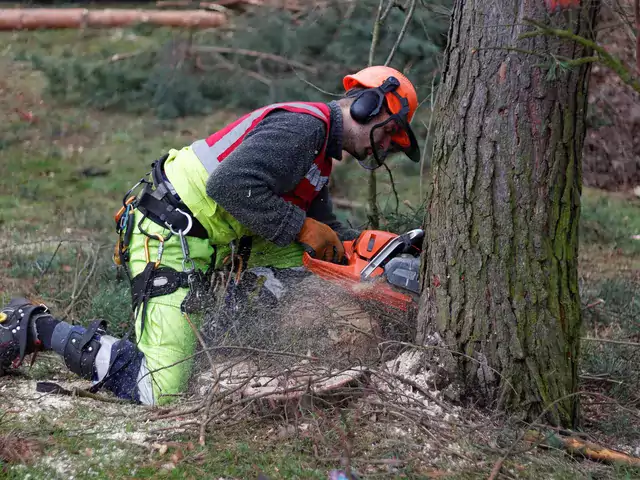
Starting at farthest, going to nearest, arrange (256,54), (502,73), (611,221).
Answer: (256,54) → (611,221) → (502,73)

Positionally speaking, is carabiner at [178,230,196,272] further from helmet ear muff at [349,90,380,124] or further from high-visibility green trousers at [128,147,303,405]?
helmet ear muff at [349,90,380,124]

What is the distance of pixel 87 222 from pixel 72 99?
4174 mm

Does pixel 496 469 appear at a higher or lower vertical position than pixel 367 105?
lower

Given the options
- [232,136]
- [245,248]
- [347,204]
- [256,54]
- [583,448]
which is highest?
[256,54]

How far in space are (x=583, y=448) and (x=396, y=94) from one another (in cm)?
182

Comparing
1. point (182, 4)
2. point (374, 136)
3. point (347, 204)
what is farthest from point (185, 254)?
point (182, 4)

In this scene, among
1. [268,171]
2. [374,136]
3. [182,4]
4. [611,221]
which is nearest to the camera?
[268,171]

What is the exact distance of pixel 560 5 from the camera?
2.61 metres

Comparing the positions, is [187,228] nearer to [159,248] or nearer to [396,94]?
[159,248]

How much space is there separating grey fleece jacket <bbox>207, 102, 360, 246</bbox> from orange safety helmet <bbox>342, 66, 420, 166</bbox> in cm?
34

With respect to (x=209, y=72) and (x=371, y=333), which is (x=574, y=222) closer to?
(x=371, y=333)

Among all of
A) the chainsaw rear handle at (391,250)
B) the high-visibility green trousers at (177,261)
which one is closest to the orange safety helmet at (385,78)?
the chainsaw rear handle at (391,250)

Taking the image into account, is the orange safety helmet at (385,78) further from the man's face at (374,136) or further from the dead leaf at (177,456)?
the dead leaf at (177,456)

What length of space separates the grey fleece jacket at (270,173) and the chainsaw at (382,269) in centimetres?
23
